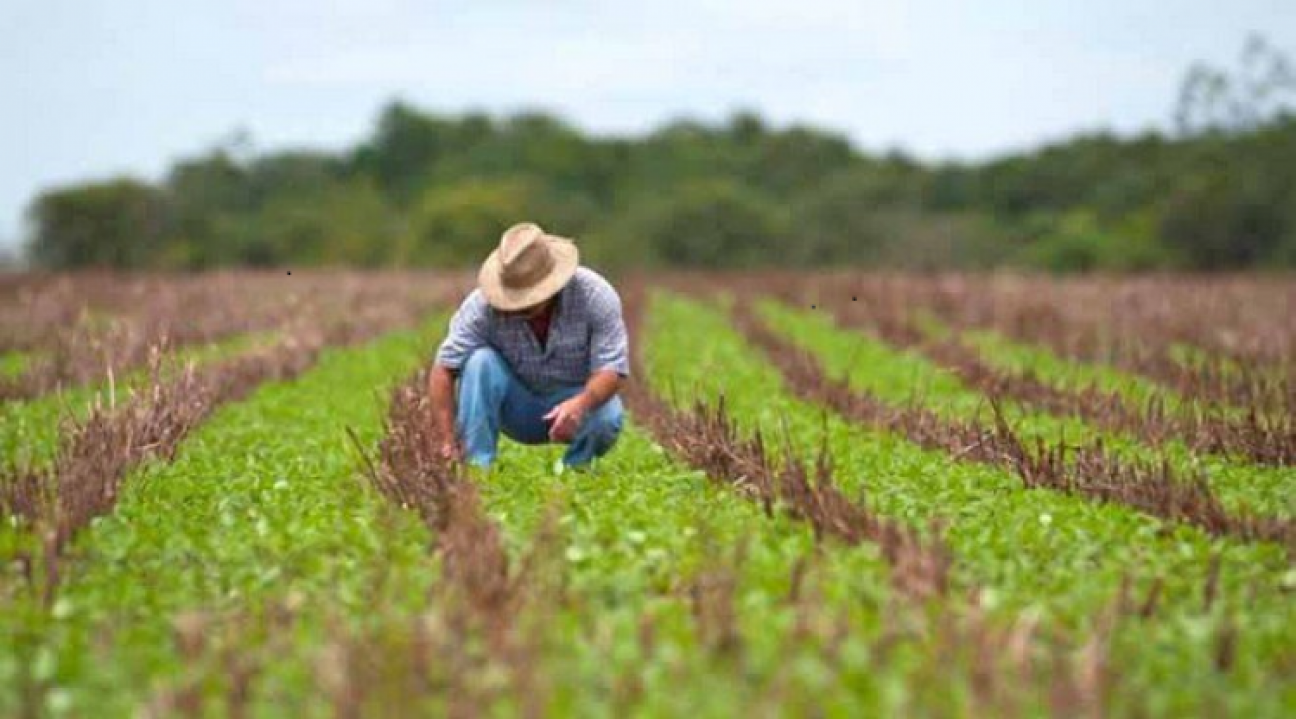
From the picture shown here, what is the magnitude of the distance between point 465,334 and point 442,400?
326 millimetres

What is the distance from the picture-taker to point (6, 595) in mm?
5805

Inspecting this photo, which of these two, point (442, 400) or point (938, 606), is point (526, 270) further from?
point (938, 606)

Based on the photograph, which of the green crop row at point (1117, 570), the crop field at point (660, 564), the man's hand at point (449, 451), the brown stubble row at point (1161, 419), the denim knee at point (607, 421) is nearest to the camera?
the crop field at point (660, 564)

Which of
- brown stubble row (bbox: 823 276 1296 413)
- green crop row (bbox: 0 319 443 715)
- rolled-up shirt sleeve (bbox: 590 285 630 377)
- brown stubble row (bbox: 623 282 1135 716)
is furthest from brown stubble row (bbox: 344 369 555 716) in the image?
brown stubble row (bbox: 823 276 1296 413)

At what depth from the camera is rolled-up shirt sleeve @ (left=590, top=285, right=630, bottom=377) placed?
8195mm

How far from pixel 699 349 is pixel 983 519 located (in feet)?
38.6

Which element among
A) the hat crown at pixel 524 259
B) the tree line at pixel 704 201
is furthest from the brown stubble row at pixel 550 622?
the tree line at pixel 704 201

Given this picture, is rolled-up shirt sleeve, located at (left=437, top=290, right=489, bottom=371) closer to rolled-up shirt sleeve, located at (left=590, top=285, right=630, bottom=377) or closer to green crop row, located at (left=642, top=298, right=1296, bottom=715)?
rolled-up shirt sleeve, located at (left=590, top=285, right=630, bottom=377)

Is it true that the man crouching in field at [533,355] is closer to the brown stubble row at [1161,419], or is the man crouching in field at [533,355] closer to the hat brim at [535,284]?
the hat brim at [535,284]

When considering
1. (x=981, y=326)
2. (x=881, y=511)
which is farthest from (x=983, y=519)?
(x=981, y=326)

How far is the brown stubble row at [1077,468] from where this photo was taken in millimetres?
6762

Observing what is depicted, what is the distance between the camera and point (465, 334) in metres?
8.38

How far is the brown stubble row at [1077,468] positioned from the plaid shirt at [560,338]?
1.79 metres

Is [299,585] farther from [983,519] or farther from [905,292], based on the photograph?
[905,292]
